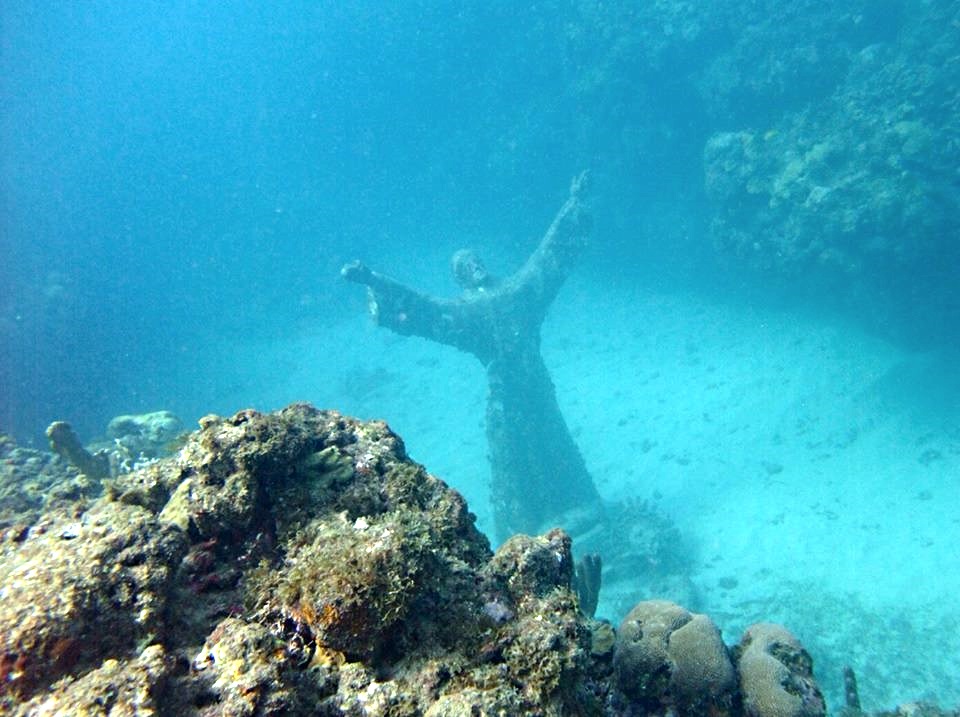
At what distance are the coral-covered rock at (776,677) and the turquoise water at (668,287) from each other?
850 cm

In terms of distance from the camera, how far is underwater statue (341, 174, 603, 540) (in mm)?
15398

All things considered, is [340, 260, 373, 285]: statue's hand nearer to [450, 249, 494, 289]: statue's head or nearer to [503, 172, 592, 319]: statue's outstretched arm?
[450, 249, 494, 289]: statue's head

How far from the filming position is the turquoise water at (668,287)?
47.2 feet

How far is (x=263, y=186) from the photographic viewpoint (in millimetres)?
66188

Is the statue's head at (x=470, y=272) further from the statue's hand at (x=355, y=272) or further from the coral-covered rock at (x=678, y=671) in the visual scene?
the coral-covered rock at (x=678, y=671)

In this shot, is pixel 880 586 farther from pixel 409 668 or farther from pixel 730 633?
pixel 409 668

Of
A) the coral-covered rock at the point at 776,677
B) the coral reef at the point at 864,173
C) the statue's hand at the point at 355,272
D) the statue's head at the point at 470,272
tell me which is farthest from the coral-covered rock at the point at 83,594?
the coral reef at the point at 864,173

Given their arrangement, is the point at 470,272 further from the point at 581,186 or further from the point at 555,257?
the point at 581,186

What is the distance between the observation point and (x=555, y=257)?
59.0ft

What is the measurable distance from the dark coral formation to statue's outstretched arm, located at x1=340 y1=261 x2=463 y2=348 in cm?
1186

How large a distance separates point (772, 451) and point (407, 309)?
12.3 metres

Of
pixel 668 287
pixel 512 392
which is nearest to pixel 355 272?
pixel 512 392

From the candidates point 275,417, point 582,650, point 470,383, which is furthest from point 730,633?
point 470,383

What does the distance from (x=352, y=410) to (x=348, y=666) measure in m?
26.2
